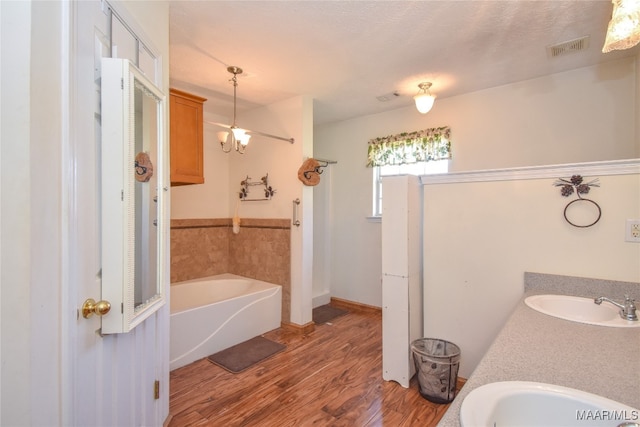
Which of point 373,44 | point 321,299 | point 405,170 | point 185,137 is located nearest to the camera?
point 373,44

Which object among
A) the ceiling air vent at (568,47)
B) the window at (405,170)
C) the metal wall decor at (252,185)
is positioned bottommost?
the metal wall decor at (252,185)

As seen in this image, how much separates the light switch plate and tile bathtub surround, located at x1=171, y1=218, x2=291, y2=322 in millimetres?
2673

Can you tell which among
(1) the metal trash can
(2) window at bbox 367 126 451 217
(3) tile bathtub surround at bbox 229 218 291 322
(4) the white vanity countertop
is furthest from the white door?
(2) window at bbox 367 126 451 217

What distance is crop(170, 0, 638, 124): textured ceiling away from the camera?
1.89 meters

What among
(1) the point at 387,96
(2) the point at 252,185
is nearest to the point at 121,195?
(2) the point at 252,185

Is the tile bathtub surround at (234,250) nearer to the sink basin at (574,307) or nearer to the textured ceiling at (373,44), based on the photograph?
the textured ceiling at (373,44)

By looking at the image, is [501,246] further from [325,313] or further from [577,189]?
[325,313]

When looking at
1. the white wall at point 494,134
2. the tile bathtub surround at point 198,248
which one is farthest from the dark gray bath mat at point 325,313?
the tile bathtub surround at point 198,248

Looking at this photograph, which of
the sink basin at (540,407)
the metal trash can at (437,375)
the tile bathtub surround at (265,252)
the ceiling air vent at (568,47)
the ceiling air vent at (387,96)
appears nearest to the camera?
the sink basin at (540,407)

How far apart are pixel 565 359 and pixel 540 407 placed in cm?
34

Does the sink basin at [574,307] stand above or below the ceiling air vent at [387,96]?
below

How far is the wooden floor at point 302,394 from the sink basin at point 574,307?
94 cm

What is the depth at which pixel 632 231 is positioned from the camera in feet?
5.48

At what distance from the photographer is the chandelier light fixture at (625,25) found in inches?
46.3
